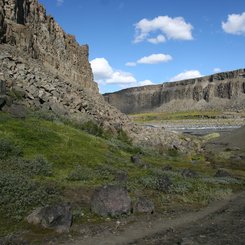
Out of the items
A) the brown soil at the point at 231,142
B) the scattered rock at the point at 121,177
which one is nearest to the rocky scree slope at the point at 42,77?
the brown soil at the point at 231,142

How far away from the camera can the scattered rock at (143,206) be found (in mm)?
17641

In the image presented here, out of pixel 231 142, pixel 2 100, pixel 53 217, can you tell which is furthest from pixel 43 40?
pixel 53 217

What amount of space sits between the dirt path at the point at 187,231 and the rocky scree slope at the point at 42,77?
17.3 m

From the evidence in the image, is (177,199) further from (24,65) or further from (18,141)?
(24,65)

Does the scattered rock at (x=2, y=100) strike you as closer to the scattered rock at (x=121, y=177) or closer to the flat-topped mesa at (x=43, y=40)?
the scattered rock at (x=121, y=177)

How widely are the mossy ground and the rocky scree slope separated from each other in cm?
500

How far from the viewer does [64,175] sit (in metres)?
22.1

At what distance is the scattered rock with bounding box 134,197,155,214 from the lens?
17641 mm

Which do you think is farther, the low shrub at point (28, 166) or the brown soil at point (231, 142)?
the brown soil at point (231, 142)

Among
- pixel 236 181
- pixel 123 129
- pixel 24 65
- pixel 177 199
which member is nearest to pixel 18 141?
pixel 177 199

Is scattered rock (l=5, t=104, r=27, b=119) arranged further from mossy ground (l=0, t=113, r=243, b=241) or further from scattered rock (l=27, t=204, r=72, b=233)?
scattered rock (l=27, t=204, r=72, b=233)

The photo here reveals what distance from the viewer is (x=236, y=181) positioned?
27.2m

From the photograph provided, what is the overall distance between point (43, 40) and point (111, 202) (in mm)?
51273

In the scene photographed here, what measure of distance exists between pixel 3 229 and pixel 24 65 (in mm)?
27977
